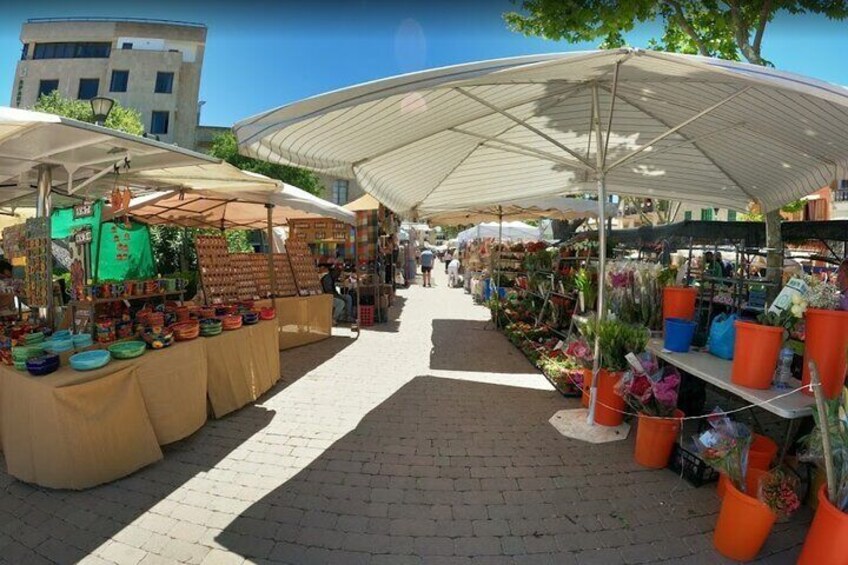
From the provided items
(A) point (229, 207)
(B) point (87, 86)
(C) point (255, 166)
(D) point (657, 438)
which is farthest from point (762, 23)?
(B) point (87, 86)

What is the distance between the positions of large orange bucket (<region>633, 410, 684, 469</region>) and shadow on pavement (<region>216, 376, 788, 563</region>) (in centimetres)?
9

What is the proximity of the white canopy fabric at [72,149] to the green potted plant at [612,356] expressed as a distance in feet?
13.5

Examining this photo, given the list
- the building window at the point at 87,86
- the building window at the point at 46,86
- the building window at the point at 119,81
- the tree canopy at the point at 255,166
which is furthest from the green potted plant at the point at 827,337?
the building window at the point at 46,86

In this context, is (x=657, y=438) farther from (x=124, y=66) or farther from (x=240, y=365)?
(x=124, y=66)

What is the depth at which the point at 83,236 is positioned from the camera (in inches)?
148

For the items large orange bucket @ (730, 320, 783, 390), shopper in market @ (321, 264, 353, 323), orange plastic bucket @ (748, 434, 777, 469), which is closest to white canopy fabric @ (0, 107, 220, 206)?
large orange bucket @ (730, 320, 783, 390)

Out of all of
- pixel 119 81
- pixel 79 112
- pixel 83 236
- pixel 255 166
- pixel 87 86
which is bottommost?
pixel 83 236

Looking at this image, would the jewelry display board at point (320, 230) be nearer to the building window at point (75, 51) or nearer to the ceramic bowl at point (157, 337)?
the ceramic bowl at point (157, 337)

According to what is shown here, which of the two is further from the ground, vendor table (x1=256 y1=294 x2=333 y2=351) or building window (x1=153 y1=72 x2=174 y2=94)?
building window (x1=153 y1=72 x2=174 y2=94)

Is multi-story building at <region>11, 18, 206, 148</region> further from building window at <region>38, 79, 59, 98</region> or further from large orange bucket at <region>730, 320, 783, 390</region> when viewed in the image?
large orange bucket at <region>730, 320, 783, 390</region>

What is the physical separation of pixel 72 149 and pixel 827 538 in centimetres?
573

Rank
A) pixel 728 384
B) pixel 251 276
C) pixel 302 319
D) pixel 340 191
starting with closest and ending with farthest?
pixel 728 384 → pixel 251 276 → pixel 302 319 → pixel 340 191

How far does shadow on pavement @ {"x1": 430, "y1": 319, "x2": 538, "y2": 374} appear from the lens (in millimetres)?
6434

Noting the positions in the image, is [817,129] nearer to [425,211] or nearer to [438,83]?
[438,83]
